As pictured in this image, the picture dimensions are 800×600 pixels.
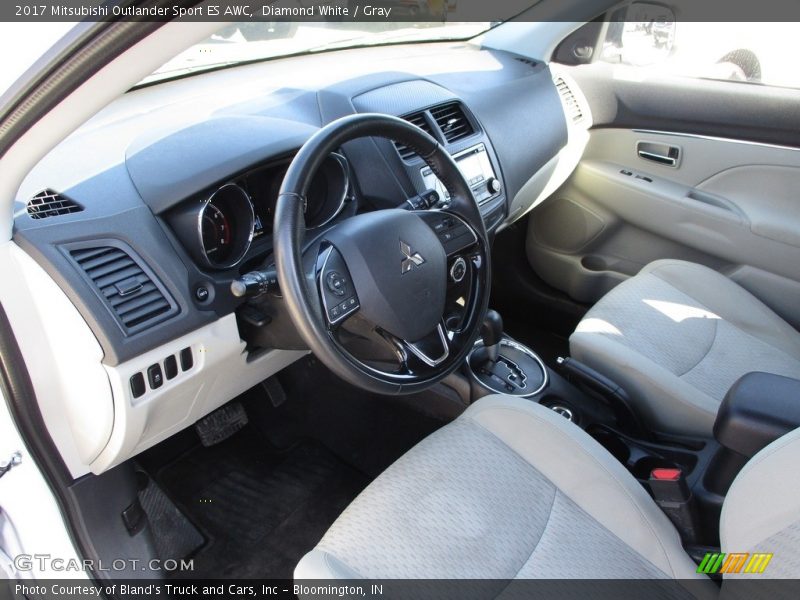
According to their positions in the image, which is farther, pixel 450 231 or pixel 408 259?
pixel 450 231

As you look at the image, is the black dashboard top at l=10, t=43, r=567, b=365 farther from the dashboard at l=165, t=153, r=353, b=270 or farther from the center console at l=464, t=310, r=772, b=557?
the center console at l=464, t=310, r=772, b=557

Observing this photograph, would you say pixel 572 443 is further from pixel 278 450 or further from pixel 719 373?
pixel 278 450

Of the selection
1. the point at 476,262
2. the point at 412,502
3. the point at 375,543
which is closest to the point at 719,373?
the point at 476,262

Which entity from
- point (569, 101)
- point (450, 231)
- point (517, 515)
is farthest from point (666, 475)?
point (569, 101)

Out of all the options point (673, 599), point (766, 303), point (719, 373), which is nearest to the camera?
point (673, 599)

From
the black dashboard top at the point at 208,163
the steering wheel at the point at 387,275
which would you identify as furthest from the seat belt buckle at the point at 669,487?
the black dashboard top at the point at 208,163

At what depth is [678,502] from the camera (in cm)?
137

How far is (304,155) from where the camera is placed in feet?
4.01

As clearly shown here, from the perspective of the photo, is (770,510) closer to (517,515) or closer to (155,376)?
(517,515)

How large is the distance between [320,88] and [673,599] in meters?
1.50

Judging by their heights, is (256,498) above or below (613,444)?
below

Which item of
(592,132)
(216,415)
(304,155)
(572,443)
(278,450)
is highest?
(304,155)

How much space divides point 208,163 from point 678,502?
46.3 inches

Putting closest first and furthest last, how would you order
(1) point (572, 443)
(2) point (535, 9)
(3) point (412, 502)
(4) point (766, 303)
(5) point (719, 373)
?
1. (3) point (412, 502)
2. (1) point (572, 443)
3. (5) point (719, 373)
4. (4) point (766, 303)
5. (2) point (535, 9)
